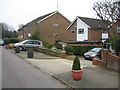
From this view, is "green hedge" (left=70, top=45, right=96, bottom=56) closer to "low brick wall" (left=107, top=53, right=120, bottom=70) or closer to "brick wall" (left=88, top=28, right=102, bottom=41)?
"brick wall" (left=88, top=28, right=102, bottom=41)

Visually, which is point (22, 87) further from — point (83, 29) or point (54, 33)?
point (54, 33)

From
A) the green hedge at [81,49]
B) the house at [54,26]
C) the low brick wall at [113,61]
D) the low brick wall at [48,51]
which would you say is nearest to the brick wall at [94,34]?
the house at [54,26]

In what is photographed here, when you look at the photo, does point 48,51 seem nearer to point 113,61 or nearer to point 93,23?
point 113,61

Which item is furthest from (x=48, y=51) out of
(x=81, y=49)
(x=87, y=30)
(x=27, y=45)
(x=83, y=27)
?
(x=83, y=27)

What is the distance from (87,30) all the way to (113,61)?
1031 inches

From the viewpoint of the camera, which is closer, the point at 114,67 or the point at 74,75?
the point at 74,75

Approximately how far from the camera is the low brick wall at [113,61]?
30.9 feet

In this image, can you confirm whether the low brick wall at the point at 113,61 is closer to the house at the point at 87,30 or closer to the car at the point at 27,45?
the car at the point at 27,45

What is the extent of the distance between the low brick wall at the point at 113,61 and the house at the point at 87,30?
25337 millimetres

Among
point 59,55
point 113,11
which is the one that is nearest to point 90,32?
point 113,11

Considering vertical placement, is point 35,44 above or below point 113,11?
below

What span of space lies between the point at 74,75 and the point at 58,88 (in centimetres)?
128

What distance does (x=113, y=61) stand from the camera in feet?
32.1

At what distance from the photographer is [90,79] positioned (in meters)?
8.18
